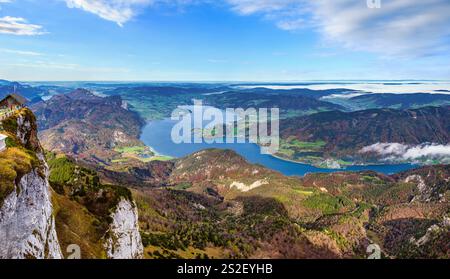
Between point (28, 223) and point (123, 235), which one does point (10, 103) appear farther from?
point (28, 223)

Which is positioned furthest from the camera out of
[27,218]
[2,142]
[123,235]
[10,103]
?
[123,235]

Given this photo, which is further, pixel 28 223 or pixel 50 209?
pixel 50 209

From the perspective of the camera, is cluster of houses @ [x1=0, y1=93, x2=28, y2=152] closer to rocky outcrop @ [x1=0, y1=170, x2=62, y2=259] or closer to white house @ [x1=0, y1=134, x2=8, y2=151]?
white house @ [x1=0, y1=134, x2=8, y2=151]

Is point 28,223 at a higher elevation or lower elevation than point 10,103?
lower

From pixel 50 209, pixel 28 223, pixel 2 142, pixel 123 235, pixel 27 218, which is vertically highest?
pixel 2 142

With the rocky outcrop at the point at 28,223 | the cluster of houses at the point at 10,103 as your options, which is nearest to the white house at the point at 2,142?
the rocky outcrop at the point at 28,223

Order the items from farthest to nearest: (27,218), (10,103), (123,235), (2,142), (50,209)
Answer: (123,235), (10,103), (50,209), (2,142), (27,218)

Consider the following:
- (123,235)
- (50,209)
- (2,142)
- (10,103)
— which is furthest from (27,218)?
(123,235)

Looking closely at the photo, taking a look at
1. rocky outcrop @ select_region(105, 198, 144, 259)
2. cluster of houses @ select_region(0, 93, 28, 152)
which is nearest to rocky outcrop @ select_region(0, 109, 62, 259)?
cluster of houses @ select_region(0, 93, 28, 152)
